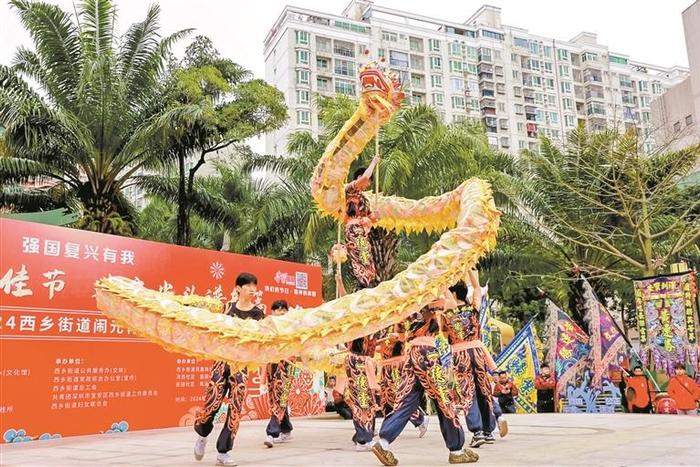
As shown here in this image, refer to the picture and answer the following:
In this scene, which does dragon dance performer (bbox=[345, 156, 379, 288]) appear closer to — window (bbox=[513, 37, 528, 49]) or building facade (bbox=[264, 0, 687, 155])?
building facade (bbox=[264, 0, 687, 155])

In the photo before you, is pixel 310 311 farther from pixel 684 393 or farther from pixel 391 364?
pixel 684 393

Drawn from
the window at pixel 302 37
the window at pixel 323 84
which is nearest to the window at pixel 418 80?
the window at pixel 323 84

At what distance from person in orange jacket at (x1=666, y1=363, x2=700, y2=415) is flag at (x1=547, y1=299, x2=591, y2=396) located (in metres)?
1.34

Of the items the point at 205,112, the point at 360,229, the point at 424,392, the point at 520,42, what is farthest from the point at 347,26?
the point at 424,392

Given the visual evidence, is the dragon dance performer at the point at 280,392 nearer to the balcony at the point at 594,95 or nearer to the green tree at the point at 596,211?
the green tree at the point at 596,211

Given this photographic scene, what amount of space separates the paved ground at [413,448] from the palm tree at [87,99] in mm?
6113

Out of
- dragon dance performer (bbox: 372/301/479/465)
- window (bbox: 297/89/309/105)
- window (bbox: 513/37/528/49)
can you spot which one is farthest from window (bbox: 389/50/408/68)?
dragon dance performer (bbox: 372/301/479/465)

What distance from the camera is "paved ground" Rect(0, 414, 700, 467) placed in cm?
462

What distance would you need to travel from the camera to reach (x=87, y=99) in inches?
456

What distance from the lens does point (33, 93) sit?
11492 mm

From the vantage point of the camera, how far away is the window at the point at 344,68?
145 feet

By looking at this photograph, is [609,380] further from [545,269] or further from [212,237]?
[212,237]

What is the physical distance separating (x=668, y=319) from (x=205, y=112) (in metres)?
8.71

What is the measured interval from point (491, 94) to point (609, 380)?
42.3 metres
